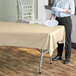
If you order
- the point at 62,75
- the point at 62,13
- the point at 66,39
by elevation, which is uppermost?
the point at 62,13

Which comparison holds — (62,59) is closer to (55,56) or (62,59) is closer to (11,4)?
(55,56)

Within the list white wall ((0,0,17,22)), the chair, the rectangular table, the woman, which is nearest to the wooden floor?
the woman

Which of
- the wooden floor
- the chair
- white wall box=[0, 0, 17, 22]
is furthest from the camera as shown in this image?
the chair

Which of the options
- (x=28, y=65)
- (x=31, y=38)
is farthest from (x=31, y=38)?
(x=28, y=65)

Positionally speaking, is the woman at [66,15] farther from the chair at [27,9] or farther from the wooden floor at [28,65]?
the chair at [27,9]

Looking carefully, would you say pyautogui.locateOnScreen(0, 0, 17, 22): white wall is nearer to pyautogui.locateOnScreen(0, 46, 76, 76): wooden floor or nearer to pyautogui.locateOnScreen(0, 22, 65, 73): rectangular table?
pyautogui.locateOnScreen(0, 46, 76, 76): wooden floor

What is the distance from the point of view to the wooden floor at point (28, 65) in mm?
2950

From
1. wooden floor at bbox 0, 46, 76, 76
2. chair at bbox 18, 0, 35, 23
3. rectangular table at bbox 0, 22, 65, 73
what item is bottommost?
wooden floor at bbox 0, 46, 76, 76

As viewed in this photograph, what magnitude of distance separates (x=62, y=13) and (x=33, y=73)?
1.05 meters

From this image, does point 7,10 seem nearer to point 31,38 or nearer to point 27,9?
point 27,9

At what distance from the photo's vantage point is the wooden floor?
2950 millimetres

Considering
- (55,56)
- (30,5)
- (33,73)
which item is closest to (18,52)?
(55,56)

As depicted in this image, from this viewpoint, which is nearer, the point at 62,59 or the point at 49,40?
the point at 49,40

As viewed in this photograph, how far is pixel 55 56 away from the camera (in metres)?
3.71
